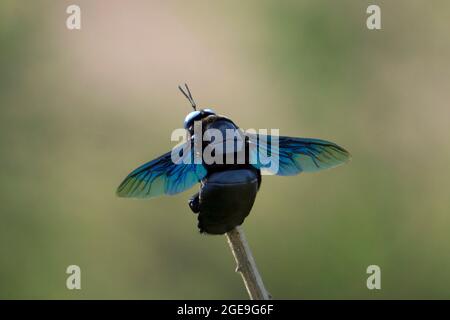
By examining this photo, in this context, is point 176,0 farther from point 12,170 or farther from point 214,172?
point 214,172

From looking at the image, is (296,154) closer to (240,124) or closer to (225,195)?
(225,195)

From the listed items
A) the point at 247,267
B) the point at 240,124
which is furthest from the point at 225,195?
the point at 240,124

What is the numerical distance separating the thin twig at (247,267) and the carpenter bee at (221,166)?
0.02 meters

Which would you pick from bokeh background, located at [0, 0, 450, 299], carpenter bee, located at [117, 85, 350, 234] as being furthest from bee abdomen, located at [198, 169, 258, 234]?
bokeh background, located at [0, 0, 450, 299]

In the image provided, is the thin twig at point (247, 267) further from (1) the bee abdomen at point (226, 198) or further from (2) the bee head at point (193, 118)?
(2) the bee head at point (193, 118)

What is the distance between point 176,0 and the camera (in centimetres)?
A: 354

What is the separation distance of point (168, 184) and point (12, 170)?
70.2 inches

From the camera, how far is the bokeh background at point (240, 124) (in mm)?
2984

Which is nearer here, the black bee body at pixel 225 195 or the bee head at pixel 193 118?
the black bee body at pixel 225 195

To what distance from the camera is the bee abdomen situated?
1.50m

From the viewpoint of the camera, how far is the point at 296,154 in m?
1.69

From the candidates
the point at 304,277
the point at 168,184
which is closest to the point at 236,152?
the point at 168,184

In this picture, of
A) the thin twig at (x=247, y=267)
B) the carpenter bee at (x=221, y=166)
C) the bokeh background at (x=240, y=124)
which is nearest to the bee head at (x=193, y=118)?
the carpenter bee at (x=221, y=166)

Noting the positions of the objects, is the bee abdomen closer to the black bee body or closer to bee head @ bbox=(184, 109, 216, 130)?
the black bee body
